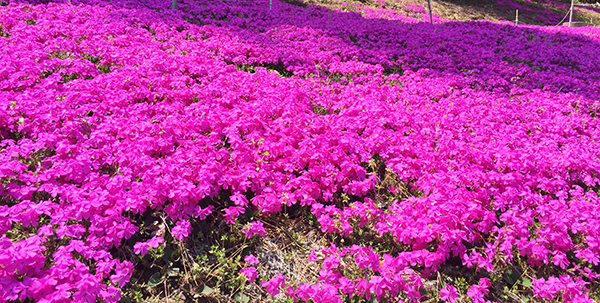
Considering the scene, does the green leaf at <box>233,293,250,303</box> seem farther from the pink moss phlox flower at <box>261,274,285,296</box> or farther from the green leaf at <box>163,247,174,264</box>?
the green leaf at <box>163,247,174,264</box>

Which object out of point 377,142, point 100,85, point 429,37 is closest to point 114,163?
point 100,85

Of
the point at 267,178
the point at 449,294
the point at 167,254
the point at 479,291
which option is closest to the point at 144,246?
the point at 167,254

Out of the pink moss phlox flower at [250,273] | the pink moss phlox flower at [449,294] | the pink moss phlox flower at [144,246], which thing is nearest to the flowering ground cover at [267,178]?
the pink moss phlox flower at [144,246]

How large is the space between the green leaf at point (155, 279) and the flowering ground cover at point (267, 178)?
0.01 meters

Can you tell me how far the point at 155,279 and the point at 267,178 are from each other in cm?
183

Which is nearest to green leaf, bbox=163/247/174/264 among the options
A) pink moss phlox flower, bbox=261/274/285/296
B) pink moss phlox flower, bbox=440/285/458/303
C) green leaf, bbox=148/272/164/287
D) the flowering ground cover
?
the flowering ground cover

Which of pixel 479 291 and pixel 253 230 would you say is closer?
pixel 479 291

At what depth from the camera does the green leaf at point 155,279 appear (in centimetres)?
350

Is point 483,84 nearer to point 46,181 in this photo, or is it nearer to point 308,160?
point 308,160

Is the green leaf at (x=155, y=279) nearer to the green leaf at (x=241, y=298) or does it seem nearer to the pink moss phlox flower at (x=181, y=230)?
the pink moss phlox flower at (x=181, y=230)

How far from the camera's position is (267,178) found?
15.4 feet

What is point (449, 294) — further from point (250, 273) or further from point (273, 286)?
point (250, 273)

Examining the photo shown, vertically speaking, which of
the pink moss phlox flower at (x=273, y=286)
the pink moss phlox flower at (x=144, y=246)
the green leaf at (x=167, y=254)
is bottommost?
the pink moss phlox flower at (x=273, y=286)

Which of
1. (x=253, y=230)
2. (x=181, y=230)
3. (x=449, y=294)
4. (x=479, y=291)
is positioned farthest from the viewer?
(x=253, y=230)
